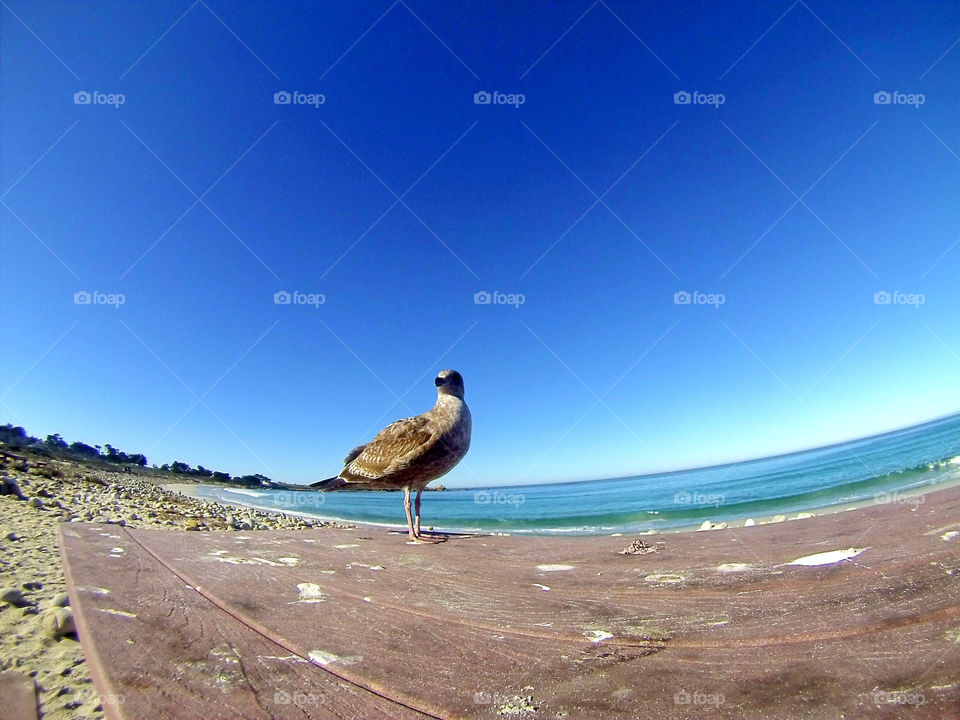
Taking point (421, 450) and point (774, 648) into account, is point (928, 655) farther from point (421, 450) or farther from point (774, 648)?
point (421, 450)

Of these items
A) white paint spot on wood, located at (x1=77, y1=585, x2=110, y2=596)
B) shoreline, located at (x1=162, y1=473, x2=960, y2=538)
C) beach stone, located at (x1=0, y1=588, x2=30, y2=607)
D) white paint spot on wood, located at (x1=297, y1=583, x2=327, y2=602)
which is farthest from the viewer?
shoreline, located at (x1=162, y1=473, x2=960, y2=538)

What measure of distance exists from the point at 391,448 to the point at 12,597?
2.92 metres

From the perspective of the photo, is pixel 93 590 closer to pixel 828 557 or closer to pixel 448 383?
pixel 828 557

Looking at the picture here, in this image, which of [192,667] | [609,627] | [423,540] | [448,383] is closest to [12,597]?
[192,667]

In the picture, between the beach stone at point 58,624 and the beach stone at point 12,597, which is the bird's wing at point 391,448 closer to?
the beach stone at point 12,597

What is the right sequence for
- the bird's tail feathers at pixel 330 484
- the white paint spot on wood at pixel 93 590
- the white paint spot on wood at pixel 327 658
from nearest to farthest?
the white paint spot on wood at pixel 327 658, the white paint spot on wood at pixel 93 590, the bird's tail feathers at pixel 330 484
